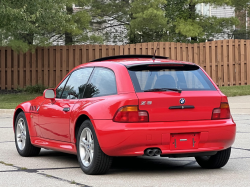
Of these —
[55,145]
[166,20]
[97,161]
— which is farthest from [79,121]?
[166,20]

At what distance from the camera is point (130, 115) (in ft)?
21.2

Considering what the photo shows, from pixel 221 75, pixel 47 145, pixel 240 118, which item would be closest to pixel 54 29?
pixel 221 75

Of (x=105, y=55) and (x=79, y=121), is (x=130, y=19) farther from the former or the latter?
(x=79, y=121)

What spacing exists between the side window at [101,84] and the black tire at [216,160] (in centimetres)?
171

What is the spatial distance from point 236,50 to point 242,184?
20.6 metres

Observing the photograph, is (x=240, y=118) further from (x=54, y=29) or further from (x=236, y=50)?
(x=54, y=29)

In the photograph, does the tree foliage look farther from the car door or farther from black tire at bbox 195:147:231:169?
black tire at bbox 195:147:231:169

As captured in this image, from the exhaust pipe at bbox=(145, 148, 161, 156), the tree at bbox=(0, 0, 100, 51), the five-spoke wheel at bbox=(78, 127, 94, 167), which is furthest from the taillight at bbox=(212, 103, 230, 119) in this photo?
the tree at bbox=(0, 0, 100, 51)

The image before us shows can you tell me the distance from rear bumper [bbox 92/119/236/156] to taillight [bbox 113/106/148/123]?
2.2 inches

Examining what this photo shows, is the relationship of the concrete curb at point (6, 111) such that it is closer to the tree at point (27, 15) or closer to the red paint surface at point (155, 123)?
the tree at point (27, 15)

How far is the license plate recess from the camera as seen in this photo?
655 centimetres

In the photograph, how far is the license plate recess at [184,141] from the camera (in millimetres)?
6547

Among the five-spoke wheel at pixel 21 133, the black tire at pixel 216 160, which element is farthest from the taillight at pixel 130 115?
the five-spoke wheel at pixel 21 133

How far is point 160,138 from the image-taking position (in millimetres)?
6445
